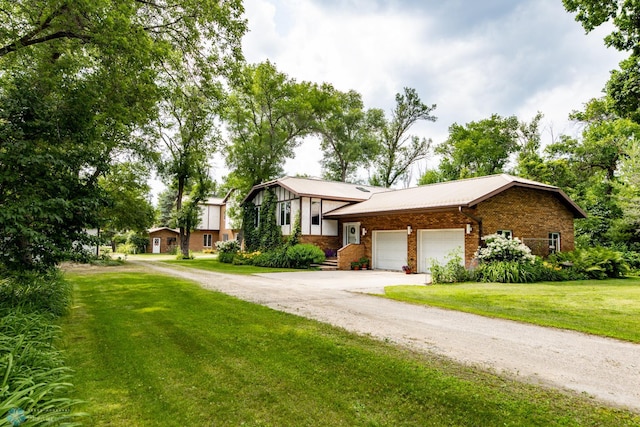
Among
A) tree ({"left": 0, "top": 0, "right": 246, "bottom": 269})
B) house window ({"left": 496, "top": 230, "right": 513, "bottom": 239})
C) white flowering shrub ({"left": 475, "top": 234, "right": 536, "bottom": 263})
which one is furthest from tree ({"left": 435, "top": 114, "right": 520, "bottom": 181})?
tree ({"left": 0, "top": 0, "right": 246, "bottom": 269})

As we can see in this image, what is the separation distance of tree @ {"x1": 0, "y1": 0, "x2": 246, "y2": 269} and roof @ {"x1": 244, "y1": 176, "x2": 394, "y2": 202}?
35.9 ft

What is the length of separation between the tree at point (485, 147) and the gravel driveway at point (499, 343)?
31.2 meters

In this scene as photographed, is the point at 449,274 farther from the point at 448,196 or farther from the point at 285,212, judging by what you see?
the point at 285,212

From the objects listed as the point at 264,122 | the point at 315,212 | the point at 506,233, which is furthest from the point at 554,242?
the point at 264,122

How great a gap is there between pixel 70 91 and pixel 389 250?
14.7m

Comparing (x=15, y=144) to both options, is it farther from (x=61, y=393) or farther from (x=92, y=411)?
(x=92, y=411)

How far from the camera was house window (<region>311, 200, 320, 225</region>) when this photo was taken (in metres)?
21.8

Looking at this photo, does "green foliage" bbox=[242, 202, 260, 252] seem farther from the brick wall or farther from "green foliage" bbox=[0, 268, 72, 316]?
"green foliage" bbox=[0, 268, 72, 316]

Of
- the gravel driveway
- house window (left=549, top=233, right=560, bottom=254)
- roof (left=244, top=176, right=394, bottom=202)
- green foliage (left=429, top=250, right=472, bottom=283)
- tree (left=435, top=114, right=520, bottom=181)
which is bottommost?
the gravel driveway

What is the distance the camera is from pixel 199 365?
4.21 metres

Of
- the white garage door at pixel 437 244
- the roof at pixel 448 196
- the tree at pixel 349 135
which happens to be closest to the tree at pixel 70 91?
the roof at pixel 448 196

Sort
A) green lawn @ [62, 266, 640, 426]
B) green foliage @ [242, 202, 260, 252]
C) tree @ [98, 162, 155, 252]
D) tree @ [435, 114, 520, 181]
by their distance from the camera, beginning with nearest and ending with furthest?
green lawn @ [62, 266, 640, 426]
tree @ [98, 162, 155, 252]
green foliage @ [242, 202, 260, 252]
tree @ [435, 114, 520, 181]

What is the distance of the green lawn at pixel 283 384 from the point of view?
3037mm

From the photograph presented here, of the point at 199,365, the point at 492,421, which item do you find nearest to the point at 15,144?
the point at 199,365
